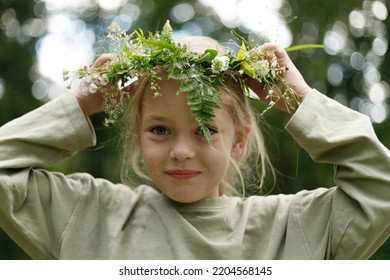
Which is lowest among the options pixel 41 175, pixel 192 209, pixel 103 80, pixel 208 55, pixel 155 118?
pixel 192 209

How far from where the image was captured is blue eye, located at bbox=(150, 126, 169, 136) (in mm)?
2396

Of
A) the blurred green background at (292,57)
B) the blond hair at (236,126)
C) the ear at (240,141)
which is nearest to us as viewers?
the blond hair at (236,126)

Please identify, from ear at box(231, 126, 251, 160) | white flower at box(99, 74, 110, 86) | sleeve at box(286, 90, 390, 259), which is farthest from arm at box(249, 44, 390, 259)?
white flower at box(99, 74, 110, 86)

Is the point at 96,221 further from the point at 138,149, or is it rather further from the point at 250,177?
the point at 250,177

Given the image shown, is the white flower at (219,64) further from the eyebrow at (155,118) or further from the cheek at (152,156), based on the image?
the cheek at (152,156)

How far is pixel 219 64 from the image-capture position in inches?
92.1

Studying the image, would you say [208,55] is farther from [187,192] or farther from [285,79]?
[187,192]

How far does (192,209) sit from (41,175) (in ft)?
2.19

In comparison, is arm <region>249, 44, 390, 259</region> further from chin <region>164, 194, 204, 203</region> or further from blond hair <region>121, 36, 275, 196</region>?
chin <region>164, 194, 204, 203</region>

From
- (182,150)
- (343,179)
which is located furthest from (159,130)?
(343,179)

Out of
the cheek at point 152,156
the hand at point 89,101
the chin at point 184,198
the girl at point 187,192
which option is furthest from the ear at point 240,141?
the hand at point 89,101

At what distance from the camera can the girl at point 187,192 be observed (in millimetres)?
2363

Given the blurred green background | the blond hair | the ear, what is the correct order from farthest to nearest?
1. the blurred green background
2. the ear
3. the blond hair

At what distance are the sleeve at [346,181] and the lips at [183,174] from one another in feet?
1.40
